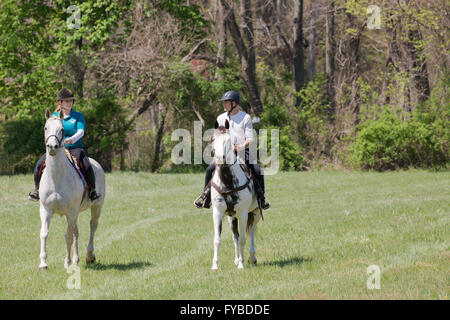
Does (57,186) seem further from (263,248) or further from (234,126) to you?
(263,248)

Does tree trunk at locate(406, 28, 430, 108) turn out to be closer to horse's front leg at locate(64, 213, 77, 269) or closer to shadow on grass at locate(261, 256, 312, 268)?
shadow on grass at locate(261, 256, 312, 268)

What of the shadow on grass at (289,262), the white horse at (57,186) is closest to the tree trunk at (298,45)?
the shadow on grass at (289,262)

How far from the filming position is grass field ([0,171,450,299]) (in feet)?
30.3

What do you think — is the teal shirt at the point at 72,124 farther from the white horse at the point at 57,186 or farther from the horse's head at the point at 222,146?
the horse's head at the point at 222,146

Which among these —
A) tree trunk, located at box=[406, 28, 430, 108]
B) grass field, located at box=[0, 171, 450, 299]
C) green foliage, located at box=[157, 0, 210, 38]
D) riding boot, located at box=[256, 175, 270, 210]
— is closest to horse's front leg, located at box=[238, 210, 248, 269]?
grass field, located at box=[0, 171, 450, 299]

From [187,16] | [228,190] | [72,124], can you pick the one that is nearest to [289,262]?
[228,190]

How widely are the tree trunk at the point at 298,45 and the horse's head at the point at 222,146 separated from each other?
2721 centimetres

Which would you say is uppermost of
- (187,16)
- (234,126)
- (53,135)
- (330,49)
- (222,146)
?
(187,16)

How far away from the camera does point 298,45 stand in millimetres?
37969

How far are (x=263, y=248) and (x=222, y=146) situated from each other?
3.74 meters

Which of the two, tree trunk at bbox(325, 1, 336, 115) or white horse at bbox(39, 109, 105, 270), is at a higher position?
tree trunk at bbox(325, 1, 336, 115)

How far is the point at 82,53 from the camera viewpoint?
33.6 m

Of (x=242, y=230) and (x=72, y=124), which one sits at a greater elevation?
(x=72, y=124)
